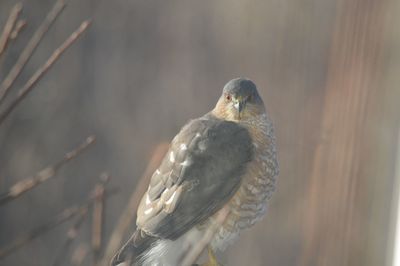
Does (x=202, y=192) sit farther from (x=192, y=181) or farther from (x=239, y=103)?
(x=239, y=103)

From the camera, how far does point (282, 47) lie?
23.9 ft

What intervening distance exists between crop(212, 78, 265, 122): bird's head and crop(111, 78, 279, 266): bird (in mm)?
170

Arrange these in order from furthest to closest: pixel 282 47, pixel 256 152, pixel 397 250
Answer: pixel 282 47
pixel 397 250
pixel 256 152

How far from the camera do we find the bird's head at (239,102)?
370cm

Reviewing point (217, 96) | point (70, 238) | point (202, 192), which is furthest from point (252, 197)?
point (217, 96)

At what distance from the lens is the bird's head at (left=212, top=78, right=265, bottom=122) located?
12.1 feet

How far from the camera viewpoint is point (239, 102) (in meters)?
3.67

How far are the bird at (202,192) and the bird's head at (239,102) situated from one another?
170 millimetres

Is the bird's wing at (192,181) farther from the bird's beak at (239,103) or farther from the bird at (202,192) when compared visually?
the bird's beak at (239,103)

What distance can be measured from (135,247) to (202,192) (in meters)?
0.42

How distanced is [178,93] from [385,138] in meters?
3.42

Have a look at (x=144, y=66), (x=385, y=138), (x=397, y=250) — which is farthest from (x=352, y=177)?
(x=144, y=66)

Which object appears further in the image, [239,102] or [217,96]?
[217,96]

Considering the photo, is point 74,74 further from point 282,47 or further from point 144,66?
point 282,47
